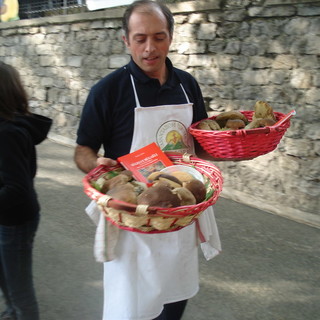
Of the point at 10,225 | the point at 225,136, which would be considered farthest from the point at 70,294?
the point at 225,136

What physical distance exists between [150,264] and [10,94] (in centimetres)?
105

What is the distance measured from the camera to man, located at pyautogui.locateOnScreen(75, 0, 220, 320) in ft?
5.89

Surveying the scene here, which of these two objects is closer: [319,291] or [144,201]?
[144,201]

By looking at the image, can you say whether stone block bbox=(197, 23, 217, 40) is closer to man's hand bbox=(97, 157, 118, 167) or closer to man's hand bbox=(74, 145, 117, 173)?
man's hand bbox=(74, 145, 117, 173)

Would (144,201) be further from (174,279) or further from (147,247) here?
(174,279)

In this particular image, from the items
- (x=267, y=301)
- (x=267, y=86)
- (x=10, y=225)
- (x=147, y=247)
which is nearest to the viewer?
(x=147, y=247)

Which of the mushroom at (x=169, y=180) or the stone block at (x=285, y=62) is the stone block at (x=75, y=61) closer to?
the stone block at (x=285, y=62)

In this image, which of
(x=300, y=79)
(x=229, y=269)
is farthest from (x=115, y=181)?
(x=300, y=79)

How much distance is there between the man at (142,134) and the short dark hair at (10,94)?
0.37 metres

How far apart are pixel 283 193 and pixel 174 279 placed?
2582mm

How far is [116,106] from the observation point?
1.90 metres

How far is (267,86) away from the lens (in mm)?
→ 4113

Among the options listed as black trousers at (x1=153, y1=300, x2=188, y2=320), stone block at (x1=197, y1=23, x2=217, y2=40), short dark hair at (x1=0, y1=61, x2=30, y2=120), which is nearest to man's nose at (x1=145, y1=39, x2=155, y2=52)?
short dark hair at (x1=0, y1=61, x2=30, y2=120)

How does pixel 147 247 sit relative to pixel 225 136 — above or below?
below
